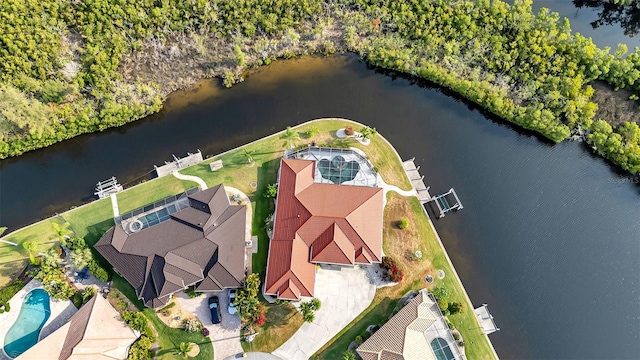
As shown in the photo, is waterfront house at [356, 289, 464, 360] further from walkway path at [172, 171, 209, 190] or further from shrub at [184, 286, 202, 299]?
walkway path at [172, 171, 209, 190]

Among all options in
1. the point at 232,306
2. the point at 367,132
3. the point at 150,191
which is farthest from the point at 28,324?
the point at 367,132

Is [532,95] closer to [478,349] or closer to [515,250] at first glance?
[515,250]

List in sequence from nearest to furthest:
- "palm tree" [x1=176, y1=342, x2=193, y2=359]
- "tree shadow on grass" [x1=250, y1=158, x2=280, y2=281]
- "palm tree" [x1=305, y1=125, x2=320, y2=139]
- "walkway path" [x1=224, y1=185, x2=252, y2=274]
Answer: "palm tree" [x1=176, y1=342, x2=193, y2=359] → "walkway path" [x1=224, y1=185, x2=252, y2=274] → "tree shadow on grass" [x1=250, y1=158, x2=280, y2=281] → "palm tree" [x1=305, y1=125, x2=320, y2=139]

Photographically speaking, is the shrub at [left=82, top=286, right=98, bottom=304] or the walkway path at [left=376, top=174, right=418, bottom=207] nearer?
the shrub at [left=82, top=286, right=98, bottom=304]

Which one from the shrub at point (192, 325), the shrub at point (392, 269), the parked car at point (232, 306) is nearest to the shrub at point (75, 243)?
the shrub at point (192, 325)

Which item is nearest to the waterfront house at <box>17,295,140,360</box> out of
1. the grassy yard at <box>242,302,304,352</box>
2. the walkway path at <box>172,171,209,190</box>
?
the grassy yard at <box>242,302,304,352</box>

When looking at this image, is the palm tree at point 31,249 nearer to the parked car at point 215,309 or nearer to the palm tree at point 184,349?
the palm tree at point 184,349
